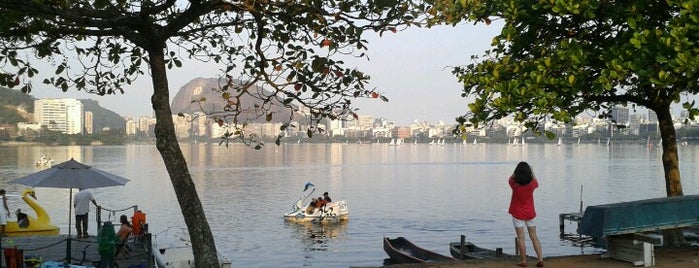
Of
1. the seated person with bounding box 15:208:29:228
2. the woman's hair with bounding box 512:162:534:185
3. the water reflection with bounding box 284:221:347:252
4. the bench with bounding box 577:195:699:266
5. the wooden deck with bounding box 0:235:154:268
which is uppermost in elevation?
the woman's hair with bounding box 512:162:534:185

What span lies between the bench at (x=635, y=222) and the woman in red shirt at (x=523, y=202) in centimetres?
120

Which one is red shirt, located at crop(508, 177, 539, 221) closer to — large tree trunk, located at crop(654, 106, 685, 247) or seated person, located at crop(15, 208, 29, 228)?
large tree trunk, located at crop(654, 106, 685, 247)

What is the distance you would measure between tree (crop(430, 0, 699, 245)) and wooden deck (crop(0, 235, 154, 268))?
798 centimetres

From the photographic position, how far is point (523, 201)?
1181 cm

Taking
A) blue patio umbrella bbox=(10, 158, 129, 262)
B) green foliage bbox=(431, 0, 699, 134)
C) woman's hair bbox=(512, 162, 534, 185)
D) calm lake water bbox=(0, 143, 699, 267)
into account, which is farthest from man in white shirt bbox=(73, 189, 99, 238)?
woman's hair bbox=(512, 162, 534, 185)

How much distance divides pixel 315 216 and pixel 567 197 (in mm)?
27186

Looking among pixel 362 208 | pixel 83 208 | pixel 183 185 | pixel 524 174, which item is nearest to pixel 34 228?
pixel 83 208

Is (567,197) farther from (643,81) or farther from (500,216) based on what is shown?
(643,81)

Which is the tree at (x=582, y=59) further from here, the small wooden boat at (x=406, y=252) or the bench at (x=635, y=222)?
the small wooden boat at (x=406, y=252)

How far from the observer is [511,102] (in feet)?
43.9

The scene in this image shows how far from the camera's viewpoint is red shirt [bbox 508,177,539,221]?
1172 centimetres

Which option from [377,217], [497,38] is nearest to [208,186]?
[377,217]

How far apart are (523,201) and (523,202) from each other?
16 millimetres

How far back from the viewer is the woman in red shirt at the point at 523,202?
457 inches
